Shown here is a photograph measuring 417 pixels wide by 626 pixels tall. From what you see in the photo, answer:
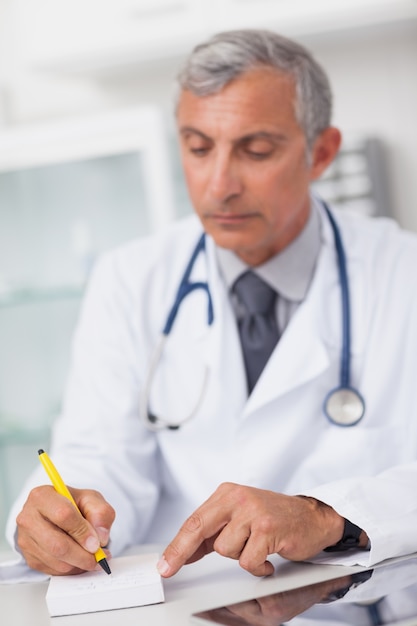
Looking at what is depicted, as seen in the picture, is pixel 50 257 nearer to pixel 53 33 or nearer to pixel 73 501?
pixel 53 33

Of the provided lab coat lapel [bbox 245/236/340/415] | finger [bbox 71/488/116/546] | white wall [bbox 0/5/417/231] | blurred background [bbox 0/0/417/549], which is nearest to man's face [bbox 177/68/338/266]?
lab coat lapel [bbox 245/236/340/415]

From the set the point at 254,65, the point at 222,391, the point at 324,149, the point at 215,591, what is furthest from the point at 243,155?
the point at 215,591

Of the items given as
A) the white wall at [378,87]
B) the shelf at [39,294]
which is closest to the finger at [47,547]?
the shelf at [39,294]

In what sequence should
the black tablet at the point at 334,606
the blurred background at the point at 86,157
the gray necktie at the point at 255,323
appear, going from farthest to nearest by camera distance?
the blurred background at the point at 86,157 < the gray necktie at the point at 255,323 < the black tablet at the point at 334,606

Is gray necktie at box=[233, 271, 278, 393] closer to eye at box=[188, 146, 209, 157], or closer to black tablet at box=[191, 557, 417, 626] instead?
eye at box=[188, 146, 209, 157]

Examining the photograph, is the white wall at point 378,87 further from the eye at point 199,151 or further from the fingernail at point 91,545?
the fingernail at point 91,545

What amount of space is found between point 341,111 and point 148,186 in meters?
0.71

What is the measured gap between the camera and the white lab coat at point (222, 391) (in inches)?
60.3

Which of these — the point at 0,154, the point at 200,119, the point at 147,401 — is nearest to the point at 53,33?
the point at 0,154

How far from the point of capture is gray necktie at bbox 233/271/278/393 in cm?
165

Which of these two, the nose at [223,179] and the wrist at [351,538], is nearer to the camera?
the wrist at [351,538]

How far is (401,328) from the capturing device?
1.61 m

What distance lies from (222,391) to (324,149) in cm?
52

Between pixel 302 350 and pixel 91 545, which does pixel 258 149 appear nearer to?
pixel 302 350
